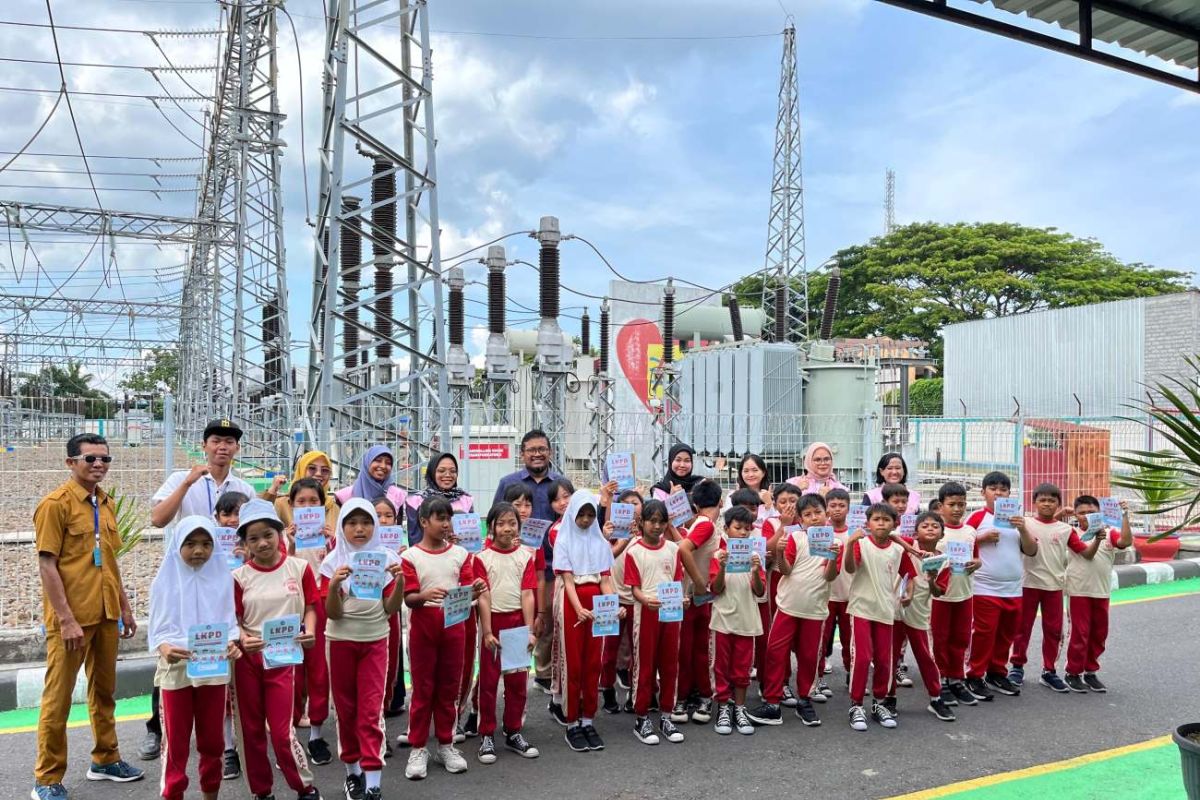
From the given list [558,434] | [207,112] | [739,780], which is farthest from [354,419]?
[207,112]

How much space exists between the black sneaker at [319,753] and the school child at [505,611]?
0.80m

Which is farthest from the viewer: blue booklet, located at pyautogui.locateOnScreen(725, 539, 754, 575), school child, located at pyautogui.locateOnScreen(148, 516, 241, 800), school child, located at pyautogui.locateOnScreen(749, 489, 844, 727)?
school child, located at pyautogui.locateOnScreen(749, 489, 844, 727)

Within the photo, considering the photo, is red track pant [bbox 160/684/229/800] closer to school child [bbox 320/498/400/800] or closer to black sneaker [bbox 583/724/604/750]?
school child [bbox 320/498/400/800]

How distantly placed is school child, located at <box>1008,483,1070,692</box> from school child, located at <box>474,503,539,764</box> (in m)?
3.40

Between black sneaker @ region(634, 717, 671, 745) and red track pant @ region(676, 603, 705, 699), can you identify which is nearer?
black sneaker @ region(634, 717, 671, 745)

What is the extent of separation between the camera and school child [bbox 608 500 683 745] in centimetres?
499

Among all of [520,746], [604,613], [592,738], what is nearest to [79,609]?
[520,746]

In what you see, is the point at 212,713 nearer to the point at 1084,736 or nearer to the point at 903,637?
the point at 903,637

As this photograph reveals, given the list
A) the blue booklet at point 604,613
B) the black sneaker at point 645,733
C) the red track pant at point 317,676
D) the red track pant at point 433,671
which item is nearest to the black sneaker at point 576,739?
the black sneaker at point 645,733

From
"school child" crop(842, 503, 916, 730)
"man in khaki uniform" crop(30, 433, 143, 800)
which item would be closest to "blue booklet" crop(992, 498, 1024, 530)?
"school child" crop(842, 503, 916, 730)

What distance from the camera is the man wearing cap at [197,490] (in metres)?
4.64

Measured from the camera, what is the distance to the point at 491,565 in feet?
15.8

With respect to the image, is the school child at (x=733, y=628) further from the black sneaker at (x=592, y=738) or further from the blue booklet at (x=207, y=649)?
the blue booklet at (x=207, y=649)

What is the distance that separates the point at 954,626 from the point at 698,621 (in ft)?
5.56
